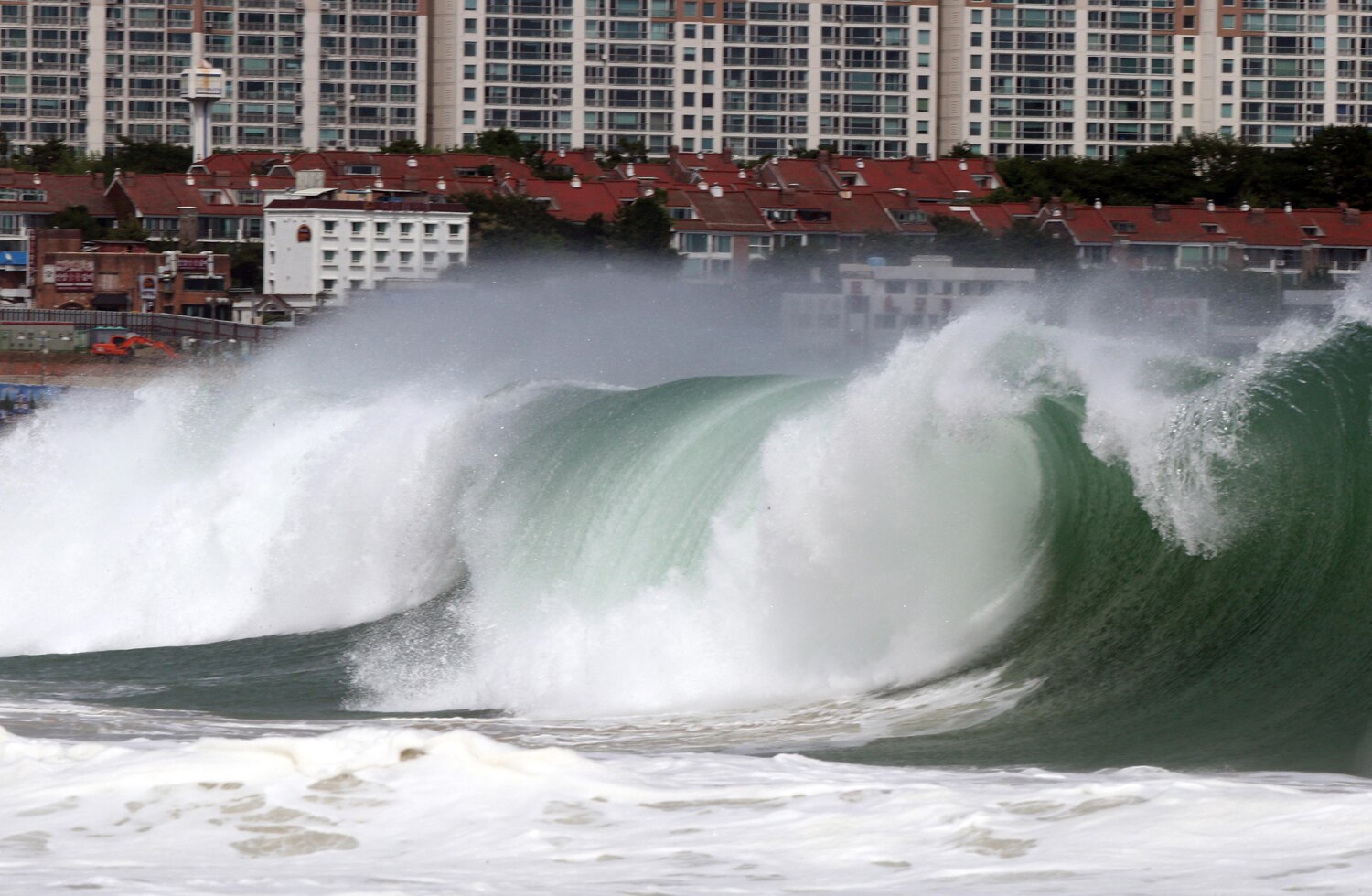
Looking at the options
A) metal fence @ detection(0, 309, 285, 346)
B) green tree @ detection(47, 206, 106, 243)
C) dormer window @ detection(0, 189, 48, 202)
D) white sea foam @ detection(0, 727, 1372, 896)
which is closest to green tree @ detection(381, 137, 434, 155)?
green tree @ detection(47, 206, 106, 243)

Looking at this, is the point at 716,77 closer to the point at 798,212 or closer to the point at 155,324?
the point at 798,212

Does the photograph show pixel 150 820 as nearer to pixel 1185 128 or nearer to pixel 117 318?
pixel 117 318

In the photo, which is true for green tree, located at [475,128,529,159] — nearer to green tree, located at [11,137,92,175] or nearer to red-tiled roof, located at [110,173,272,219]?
red-tiled roof, located at [110,173,272,219]

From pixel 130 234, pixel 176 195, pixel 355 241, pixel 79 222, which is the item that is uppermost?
pixel 176 195

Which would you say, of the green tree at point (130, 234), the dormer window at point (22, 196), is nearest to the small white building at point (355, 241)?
the green tree at point (130, 234)

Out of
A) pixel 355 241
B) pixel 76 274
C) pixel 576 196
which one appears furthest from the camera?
pixel 576 196

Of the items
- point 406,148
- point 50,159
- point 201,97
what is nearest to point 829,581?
point 406,148

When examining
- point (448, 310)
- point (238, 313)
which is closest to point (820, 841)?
point (448, 310)
